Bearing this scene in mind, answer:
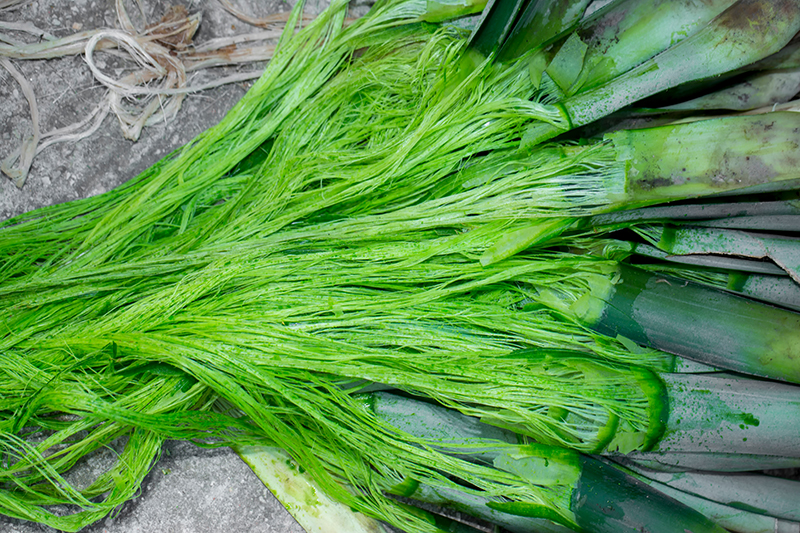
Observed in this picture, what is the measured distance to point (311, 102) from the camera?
1.19 meters

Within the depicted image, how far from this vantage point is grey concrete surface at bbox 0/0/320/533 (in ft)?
4.01

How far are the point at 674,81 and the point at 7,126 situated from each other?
1535mm

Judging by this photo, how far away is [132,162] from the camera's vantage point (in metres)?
1.30

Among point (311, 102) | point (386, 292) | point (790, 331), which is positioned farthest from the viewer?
point (311, 102)

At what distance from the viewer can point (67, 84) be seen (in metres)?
1.29

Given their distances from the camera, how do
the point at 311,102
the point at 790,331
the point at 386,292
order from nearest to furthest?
1. the point at 790,331
2. the point at 386,292
3. the point at 311,102

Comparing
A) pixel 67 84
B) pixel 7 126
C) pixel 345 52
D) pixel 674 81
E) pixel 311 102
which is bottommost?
pixel 7 126

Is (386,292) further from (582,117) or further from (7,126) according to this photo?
(7,126)

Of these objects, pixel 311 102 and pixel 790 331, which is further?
pixel 311 102

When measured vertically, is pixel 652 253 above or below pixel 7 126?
above

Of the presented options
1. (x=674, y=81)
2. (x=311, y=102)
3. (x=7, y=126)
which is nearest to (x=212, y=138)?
(x=311, y=102)

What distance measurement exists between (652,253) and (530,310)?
0.27m

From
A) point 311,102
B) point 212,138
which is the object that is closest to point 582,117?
point 311,102

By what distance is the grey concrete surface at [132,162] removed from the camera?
4.01 ft
